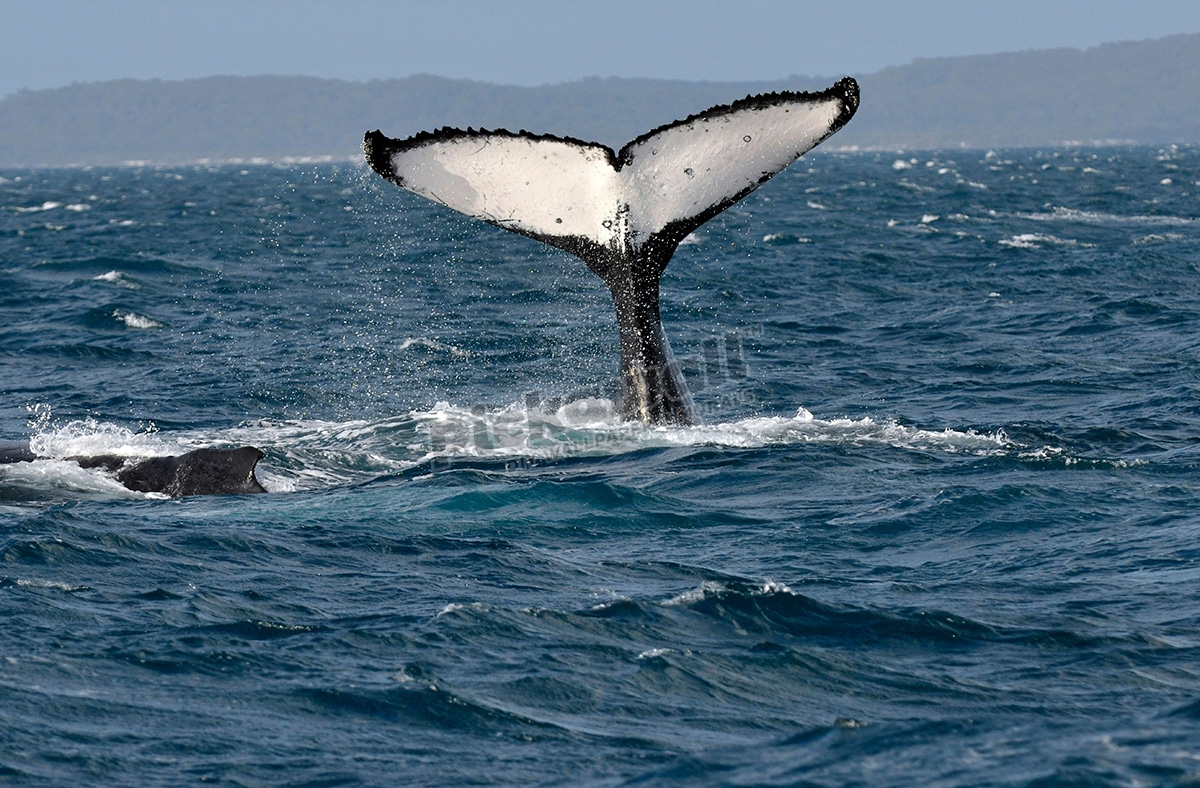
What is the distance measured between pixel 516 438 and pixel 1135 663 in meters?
6.92

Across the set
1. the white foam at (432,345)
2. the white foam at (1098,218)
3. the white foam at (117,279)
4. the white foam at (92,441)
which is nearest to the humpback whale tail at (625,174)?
the white foam at (92,441)

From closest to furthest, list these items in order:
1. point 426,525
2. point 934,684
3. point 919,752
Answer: point 919,752
point 934,684
point 426,525

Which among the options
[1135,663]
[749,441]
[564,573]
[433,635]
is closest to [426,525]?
[564,573]

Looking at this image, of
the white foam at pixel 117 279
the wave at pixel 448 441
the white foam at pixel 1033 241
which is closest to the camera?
the wave at pixel 448 441

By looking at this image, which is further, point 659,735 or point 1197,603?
point 1197,603

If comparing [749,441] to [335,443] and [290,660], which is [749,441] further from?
[290,660]

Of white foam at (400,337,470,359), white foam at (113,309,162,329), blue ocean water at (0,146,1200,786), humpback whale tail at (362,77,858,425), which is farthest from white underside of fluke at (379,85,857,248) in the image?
white foam at (113,309,162,329)

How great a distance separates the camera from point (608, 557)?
10.3 m

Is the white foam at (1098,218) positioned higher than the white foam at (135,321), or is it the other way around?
the white foam at (1098,218)

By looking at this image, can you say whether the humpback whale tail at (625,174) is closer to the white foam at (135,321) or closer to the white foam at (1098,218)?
the white foam at (135,321)

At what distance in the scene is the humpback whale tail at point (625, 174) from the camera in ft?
33.0

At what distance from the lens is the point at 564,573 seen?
390 inches

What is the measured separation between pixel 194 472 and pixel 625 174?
409cm

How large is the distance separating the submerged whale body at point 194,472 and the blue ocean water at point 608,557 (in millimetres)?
241
